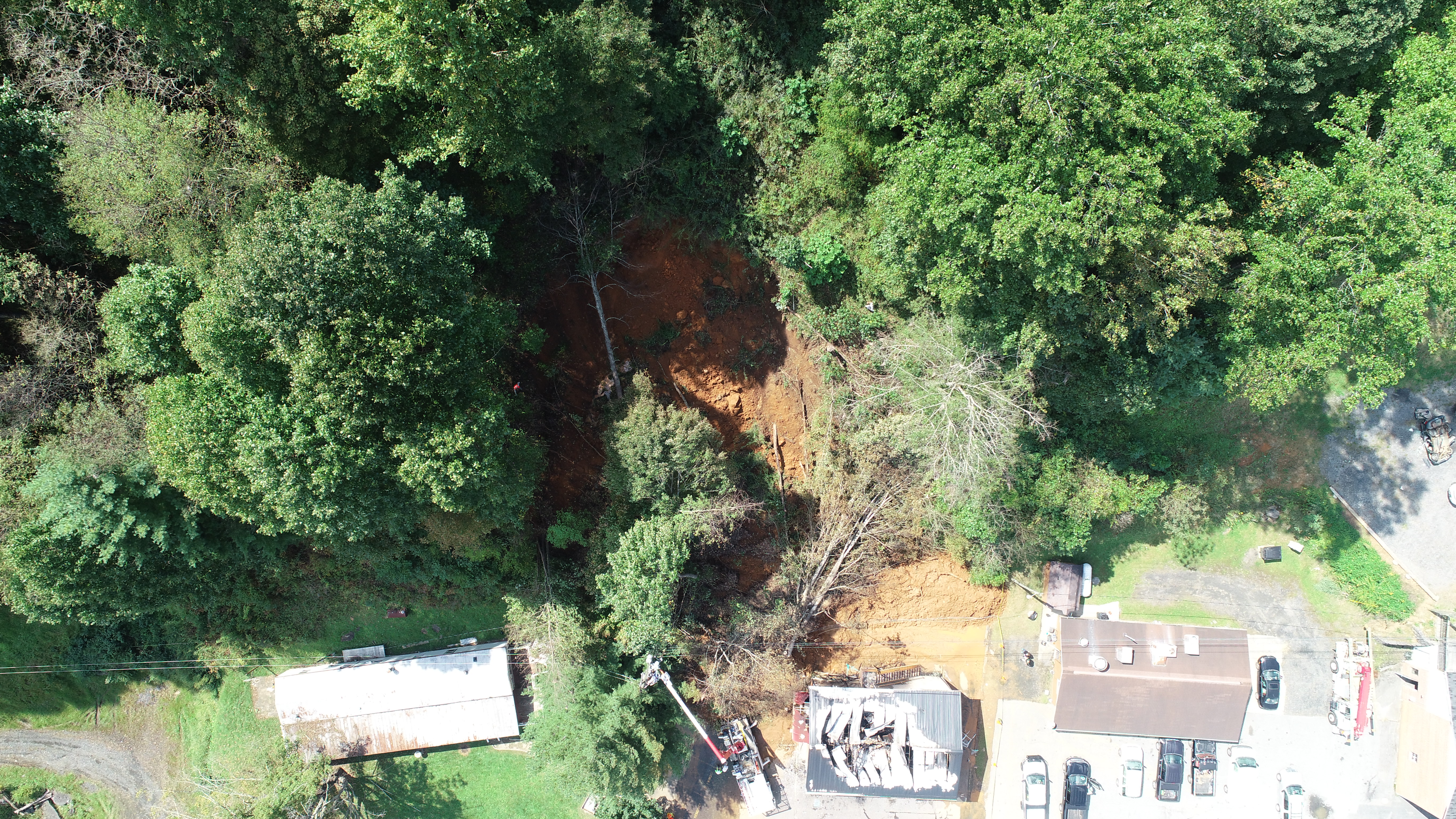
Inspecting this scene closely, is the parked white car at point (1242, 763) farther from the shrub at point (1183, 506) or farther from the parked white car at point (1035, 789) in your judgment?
the shrub at point (1183, 506)

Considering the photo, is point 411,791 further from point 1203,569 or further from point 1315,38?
point 1315,38

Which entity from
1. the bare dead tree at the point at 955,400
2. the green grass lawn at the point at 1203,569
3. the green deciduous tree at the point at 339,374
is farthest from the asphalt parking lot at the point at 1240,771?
the green deciduous tree at the point at 339,374

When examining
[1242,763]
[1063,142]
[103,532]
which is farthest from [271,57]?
[1242,763]

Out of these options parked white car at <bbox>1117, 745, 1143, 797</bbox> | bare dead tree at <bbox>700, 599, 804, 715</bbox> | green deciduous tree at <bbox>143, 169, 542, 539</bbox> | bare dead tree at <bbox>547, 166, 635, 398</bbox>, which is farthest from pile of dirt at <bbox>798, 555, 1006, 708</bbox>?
green deciduous tree at <bbox>143, 169, 542, 539</bbox>

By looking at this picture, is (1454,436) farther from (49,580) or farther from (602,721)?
(49,580)

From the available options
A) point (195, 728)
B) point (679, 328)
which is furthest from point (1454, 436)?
point (195, 728)

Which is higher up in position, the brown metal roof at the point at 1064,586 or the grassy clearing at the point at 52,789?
the brown metal roof at the point at 1064,586
